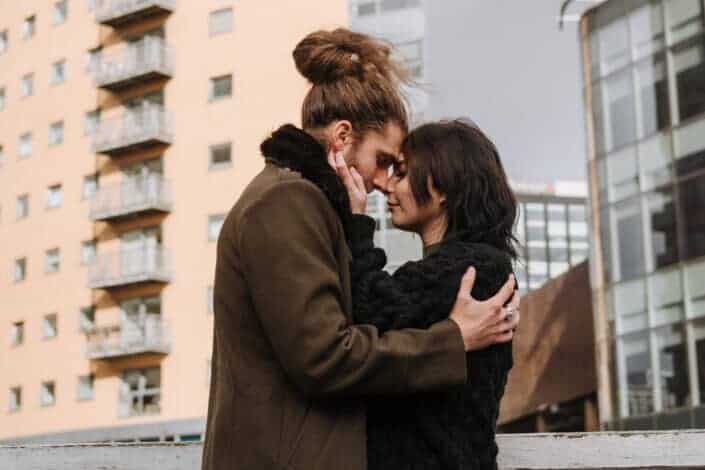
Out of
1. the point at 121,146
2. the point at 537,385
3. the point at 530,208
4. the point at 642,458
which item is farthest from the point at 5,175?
the point at 530,208

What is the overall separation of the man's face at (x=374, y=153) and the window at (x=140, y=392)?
37684mm

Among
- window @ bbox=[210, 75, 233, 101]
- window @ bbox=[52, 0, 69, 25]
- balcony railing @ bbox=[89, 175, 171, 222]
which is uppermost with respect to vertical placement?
window @ bbox=[52, 0, 69, 25]

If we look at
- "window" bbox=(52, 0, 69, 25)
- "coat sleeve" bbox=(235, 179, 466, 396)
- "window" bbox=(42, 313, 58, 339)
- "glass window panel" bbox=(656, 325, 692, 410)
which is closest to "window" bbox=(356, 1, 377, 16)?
"window" bbox=(52, 0, 69, 25)

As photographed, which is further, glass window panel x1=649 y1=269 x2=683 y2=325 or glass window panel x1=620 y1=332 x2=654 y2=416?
glass window panel x1=620 y1=332 x2=654 y2=416

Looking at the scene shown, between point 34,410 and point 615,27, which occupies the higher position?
point 615,27

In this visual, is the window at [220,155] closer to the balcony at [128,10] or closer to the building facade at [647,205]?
the balcony at [128,10]

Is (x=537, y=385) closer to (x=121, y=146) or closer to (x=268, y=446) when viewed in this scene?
(x=121, y=146)

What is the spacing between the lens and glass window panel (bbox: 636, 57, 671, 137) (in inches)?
1085

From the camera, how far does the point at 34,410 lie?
143ft

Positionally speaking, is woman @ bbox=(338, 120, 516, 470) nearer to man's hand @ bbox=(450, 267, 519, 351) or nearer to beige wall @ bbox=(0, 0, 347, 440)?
man's hand @ bbox=(450, 267, 519, 351)

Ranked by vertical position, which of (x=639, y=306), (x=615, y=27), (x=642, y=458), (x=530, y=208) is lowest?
(x=642, y=458)

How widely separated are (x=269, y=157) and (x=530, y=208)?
109110 mm

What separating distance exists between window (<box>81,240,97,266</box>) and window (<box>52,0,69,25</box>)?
26.3 feet

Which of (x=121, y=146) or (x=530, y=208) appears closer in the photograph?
(x=121, y=146)
